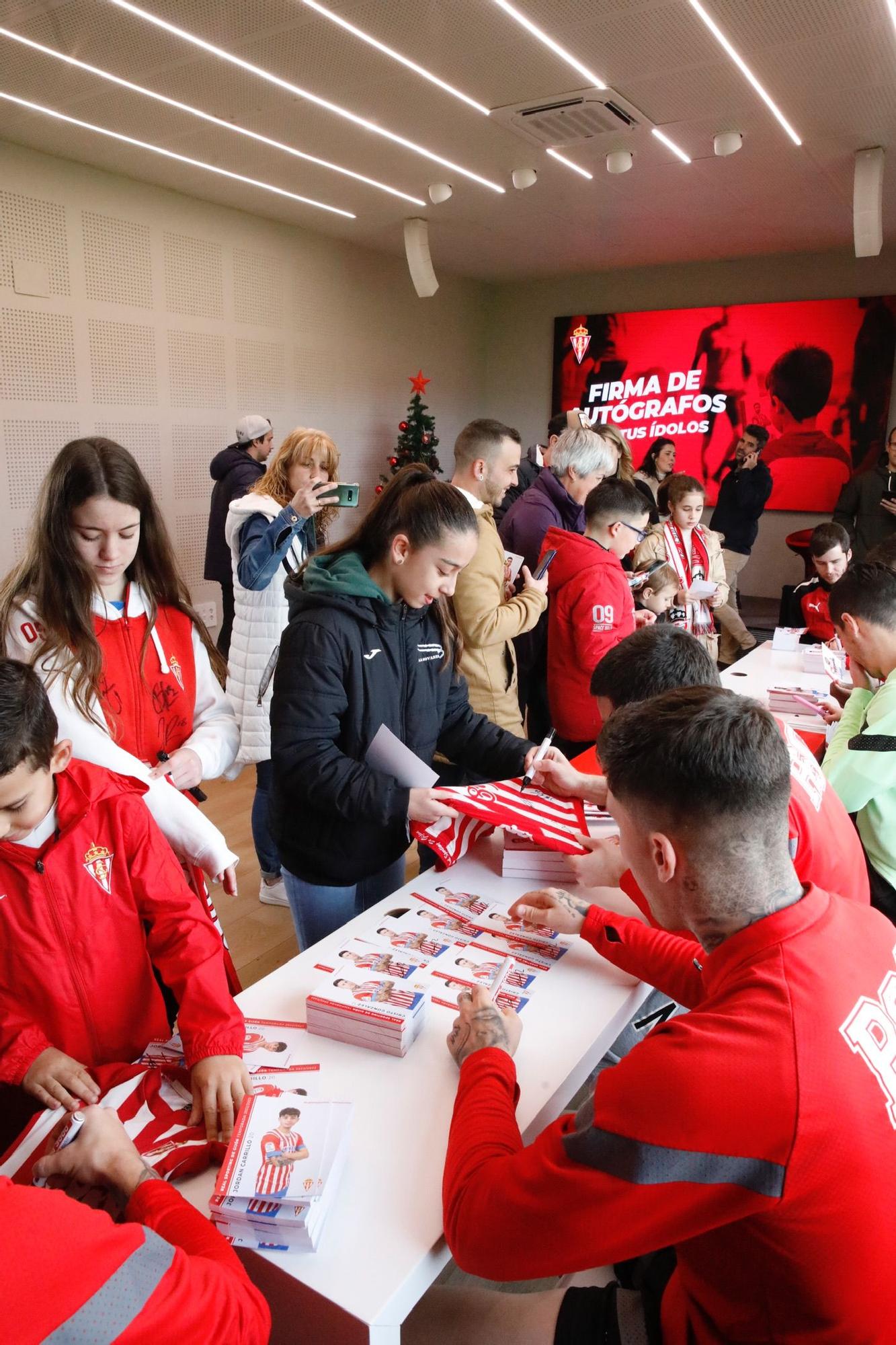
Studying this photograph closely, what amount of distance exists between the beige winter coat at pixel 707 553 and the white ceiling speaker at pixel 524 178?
2337 millimetres

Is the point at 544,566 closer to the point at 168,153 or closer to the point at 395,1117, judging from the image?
the point at 395,1117

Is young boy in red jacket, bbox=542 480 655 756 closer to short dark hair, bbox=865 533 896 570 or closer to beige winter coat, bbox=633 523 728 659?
short dark hair, bbox=865 533 896 570

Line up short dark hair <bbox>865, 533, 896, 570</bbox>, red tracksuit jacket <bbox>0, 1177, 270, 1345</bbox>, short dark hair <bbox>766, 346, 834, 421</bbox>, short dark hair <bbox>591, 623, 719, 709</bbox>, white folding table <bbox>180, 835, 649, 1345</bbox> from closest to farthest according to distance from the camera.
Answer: red tracksuit jacket <bbox>0, 1177, 270, 1345</bbox> < white folding table <bbox>180, 835, 649, 1345</bbox> < short dark hair <bbox>591, 623, 719, 709</bbox> < short dark hair <bbox>865, 533, 896, 570</bbox> < short dark hair <bbox>766, 346, 834, 421</bbox>

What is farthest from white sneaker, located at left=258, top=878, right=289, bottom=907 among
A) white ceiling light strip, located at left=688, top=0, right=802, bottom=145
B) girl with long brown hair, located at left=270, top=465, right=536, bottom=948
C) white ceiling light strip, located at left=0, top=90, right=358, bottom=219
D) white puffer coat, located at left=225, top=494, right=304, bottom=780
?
white ceiling light strip, located at left=0, top=90, right=358, bottom=219

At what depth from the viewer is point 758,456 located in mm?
7730

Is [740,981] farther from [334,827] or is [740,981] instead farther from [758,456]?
[758,456]

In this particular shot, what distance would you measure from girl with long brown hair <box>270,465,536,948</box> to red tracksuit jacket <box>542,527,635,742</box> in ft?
3.58

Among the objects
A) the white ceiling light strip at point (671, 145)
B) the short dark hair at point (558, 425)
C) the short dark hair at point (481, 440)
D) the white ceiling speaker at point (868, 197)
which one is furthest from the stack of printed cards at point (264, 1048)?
the white ceiling speaker at point (868, 197)

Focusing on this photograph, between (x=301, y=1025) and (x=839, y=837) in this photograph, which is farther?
(x=839, y=837)

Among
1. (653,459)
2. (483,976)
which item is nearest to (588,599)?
(483,976)

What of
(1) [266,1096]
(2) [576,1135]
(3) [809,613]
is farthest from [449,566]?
(3) [809,613]

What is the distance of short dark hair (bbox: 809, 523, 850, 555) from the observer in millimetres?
4316

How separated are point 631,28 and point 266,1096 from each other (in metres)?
3.97

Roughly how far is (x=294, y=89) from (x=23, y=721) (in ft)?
12.8
